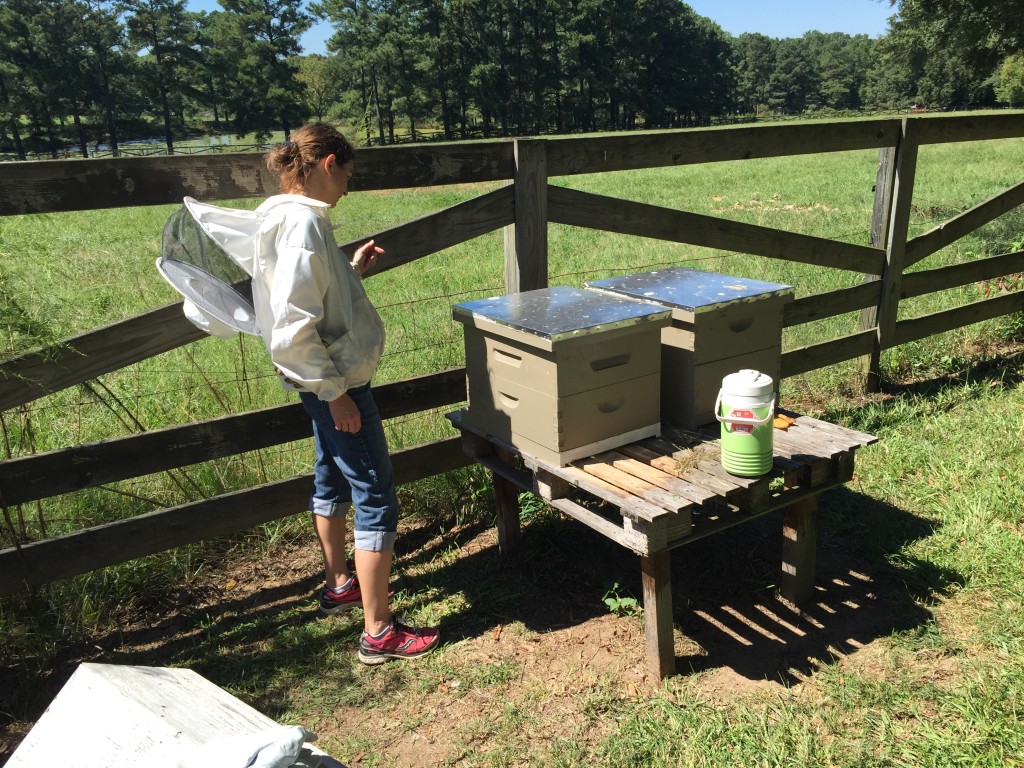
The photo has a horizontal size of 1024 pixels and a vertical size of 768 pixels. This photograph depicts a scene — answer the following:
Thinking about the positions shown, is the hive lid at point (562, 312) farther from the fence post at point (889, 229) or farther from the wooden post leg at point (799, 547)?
the fence post at point (889, 229)

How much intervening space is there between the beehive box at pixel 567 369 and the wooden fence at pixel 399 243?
0.76 meters

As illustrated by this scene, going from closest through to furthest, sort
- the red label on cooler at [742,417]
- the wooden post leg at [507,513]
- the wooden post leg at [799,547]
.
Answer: the red label on cooler at [742,417] → the wooden post leg at [799,547] → the wooden post leg at [507,513]

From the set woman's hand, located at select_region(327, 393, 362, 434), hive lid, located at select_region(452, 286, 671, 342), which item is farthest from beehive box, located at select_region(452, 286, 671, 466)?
woman's hand, located at select_region(327, 393, 362, 434)

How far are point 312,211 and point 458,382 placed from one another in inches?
67.2

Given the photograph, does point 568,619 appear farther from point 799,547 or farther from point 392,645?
point 799,547

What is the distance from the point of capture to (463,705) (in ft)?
10.2

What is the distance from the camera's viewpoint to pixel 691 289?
3543 millimetres

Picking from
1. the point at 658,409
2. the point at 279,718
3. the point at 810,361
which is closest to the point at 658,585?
the point at 658,409

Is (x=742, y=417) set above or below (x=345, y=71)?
below

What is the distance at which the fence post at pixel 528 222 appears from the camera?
13.3ft

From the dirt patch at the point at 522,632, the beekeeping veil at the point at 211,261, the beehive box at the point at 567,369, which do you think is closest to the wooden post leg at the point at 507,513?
the dirt patch at the point at 522,632

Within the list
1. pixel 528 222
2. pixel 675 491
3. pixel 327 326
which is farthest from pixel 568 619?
pixel 528 222

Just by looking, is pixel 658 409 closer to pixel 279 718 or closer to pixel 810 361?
pixel 279 718

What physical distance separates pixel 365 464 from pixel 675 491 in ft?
4.09
